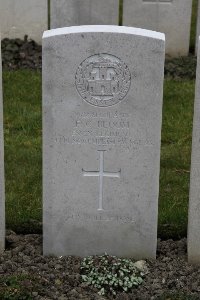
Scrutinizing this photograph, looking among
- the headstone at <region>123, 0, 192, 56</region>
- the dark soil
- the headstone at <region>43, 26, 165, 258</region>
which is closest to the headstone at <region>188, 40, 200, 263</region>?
the headstone at <region>43, 26, 165, 258</region>

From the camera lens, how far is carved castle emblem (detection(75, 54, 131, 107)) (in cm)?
472

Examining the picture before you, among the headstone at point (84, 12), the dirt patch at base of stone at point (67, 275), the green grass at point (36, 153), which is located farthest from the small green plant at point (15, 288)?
the headstone at point (84, 12)

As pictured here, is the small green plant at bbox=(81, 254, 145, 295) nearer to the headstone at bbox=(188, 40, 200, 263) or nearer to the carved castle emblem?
the headstone at bbox=(188, 40, 200, 263)

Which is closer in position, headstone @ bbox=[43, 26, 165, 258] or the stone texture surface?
headstone @ bbox=[43, 26, 165, 258]

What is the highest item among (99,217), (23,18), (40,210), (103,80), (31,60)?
(23,18)

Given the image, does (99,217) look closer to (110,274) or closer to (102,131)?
(110,274)

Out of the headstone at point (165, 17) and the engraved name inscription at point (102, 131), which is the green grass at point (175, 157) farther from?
the headstone at point (165, 17)

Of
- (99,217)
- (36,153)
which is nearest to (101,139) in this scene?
(99,217)

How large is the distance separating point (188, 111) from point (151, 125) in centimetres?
326

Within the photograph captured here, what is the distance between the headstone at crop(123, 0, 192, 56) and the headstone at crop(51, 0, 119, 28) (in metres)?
0.20

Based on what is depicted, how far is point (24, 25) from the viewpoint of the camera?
10.1m

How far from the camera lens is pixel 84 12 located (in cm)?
986

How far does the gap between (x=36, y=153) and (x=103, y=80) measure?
2.33 m

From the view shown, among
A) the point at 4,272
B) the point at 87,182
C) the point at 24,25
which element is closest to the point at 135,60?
the point at 87,182
